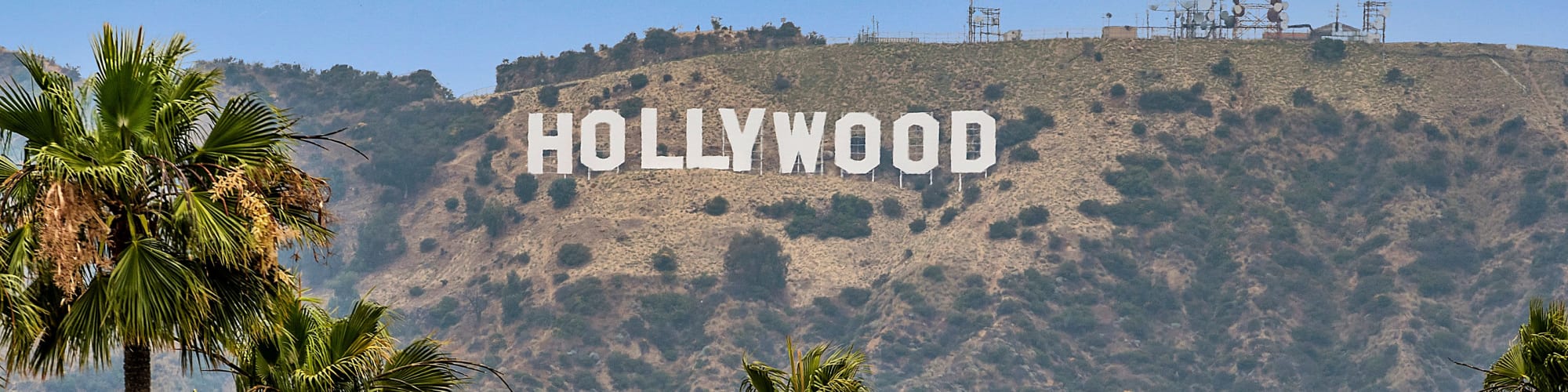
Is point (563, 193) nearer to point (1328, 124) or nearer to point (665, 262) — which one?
point (665, 262)

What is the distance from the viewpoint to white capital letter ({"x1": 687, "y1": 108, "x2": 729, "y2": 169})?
15500cm

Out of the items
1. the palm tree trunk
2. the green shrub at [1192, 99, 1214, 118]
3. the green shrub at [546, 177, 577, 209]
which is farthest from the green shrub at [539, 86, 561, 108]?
the palm tree trunk

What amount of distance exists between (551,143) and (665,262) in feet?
53.2

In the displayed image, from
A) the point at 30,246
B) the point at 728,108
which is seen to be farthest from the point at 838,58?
the point at 30,246

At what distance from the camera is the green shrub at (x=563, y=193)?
513ft

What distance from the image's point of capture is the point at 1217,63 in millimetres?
169750

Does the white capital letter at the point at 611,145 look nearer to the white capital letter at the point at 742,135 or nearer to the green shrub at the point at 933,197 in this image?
the white capital letter at the point at 742,135

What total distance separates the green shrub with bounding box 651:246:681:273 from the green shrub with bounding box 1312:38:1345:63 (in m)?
61.1

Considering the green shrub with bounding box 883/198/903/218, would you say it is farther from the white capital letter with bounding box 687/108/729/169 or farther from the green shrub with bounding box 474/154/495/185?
the green shrub with bounding box 474/154/495/185

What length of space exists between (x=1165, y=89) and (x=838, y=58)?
30405 mm

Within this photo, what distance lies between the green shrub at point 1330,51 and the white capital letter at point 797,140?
150 feet

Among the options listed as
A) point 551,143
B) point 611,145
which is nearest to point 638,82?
point 551,143

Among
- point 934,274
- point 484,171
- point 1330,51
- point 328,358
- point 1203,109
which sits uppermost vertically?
point 1330,51

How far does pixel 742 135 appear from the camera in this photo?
513 ft
